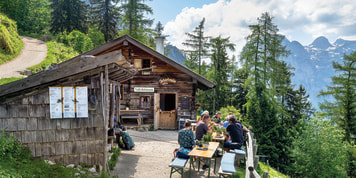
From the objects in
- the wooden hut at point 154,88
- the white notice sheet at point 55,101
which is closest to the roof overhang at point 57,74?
the white notice sheet at point 55,101

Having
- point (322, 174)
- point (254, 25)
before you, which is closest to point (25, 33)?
point (254, 25)

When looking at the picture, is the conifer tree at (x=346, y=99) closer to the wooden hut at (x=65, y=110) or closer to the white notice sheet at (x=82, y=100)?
the wooden hut at (x=65, y=110)

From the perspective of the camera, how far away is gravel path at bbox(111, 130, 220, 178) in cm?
707

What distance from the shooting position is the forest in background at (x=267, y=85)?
2309cm

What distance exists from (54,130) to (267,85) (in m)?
24.2

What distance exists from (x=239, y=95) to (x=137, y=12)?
20.5 metres

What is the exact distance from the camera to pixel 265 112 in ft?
85.7

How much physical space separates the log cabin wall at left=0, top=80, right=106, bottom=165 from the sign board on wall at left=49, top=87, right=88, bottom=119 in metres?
0.13

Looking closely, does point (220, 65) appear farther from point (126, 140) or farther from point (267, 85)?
point (126, 140)

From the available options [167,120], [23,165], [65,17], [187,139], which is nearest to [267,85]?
[167,120]

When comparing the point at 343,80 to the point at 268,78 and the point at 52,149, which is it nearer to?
the point at 268,78

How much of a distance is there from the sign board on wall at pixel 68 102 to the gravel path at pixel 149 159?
2.23 m

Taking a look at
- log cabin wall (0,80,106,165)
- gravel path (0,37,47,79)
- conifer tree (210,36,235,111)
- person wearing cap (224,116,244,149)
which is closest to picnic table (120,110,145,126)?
gravel path (0,37,47,79)

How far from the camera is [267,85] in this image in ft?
85.3
